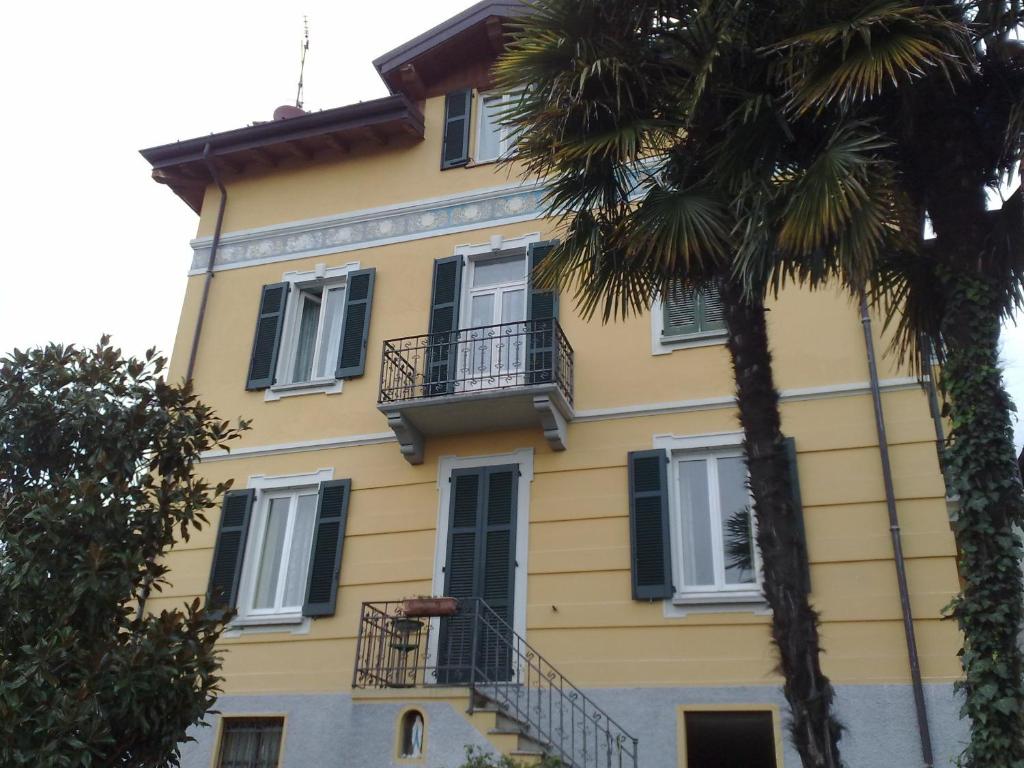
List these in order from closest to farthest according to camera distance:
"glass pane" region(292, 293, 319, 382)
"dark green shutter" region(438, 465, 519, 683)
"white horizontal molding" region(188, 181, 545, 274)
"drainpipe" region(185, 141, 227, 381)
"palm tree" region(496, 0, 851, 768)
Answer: "palm tree" region(496, 0, 851, 768), "dark green shutter" region(438, 465, 519, 683), "white horizontal molding" region(188, 181, 545, 274), "glass pane" region(292, 293, 319, 382), "drainpipe" region(185, 141, 227, 381)

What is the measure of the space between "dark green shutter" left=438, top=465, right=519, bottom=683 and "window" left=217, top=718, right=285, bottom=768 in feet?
7.83

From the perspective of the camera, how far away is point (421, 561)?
40.9 feet

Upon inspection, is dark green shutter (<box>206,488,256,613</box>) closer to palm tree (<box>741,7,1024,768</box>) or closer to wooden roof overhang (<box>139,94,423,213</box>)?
wooden roof overhang (<box>139,94,423,213</box>)

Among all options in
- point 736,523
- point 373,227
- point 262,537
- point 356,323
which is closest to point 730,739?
point 736,523

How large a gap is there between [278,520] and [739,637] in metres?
6.39

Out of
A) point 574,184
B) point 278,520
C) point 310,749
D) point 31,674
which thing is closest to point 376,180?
point 278,520

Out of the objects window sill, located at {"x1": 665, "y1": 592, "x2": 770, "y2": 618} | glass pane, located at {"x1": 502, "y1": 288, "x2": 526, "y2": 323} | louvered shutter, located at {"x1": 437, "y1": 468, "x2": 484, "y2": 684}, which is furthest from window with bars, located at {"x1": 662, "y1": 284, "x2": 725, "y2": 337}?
window sill, located at {"x1": 665, "y1": 592, "x2": 770, "y2": 618}

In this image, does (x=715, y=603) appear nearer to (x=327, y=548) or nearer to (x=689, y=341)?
(x=689, y=341)

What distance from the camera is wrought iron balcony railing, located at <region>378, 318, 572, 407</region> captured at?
1262cm

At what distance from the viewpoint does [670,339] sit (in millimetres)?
12562

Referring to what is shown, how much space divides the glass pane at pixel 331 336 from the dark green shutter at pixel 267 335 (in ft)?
2.05

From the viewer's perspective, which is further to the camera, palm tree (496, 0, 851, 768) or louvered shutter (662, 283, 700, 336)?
louvered shutter (662, 283, 700, 336)

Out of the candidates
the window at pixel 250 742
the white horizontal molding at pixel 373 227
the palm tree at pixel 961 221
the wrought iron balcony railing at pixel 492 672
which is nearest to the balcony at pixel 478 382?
the white horizontal molding at pixel 373 227

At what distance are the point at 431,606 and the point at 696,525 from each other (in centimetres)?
321
